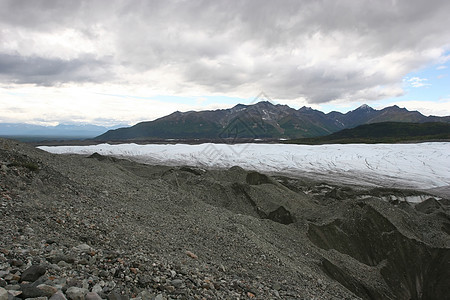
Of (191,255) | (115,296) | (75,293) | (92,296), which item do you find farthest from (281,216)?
→ (75,293)

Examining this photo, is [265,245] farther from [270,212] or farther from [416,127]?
[416,127]

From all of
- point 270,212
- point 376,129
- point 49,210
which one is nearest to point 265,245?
point 49,210

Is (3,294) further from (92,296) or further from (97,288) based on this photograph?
(97,288)

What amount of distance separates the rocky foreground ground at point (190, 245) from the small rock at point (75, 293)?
13 millimetres

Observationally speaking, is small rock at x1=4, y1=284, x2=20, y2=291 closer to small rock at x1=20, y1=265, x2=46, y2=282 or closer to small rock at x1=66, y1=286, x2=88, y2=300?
small rock at x1=20, y1=265, x2=46, y2=282

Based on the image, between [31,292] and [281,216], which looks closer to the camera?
[31,292]

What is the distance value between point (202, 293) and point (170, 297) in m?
0.63

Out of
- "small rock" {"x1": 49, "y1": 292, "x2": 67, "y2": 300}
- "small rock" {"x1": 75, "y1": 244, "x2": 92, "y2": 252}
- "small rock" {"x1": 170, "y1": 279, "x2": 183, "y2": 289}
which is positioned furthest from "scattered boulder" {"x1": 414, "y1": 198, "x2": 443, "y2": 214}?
"small rock" {"x1": 49, "y1": 292, "x2": 67, "y2": 300}

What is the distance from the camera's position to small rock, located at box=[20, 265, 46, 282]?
3.39 metres

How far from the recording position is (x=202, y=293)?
459 cm

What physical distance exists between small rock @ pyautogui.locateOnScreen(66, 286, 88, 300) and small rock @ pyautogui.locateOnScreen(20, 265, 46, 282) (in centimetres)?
54

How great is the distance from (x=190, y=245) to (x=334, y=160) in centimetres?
3622

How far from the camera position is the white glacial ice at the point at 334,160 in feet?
99.7

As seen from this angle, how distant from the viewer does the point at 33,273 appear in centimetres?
346
